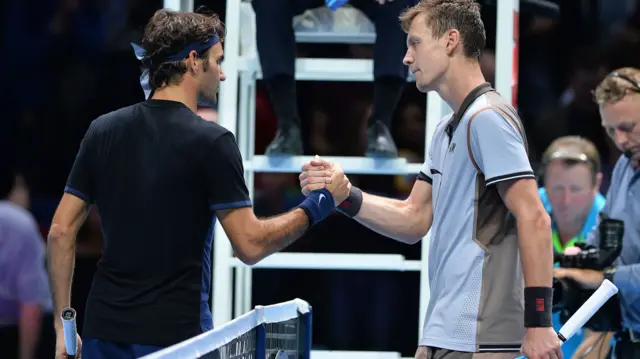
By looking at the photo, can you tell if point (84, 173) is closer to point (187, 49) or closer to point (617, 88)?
point (187, 49)

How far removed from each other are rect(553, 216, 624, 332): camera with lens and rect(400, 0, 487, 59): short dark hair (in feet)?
2.79

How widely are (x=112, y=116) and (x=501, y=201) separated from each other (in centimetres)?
104

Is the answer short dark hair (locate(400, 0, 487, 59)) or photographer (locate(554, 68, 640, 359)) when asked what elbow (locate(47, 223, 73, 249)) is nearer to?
short dark hair (locate(400, 0, 487, 59))

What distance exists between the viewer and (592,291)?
3.24 m

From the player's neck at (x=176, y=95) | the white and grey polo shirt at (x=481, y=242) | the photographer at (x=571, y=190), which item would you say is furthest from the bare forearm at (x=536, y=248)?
the photographer at (x=571, y=190)

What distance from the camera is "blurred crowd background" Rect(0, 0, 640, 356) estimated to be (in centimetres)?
534

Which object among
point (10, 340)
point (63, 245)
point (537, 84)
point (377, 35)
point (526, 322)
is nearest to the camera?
point (526, 322)

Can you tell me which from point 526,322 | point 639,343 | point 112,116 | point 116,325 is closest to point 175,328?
point 116,325

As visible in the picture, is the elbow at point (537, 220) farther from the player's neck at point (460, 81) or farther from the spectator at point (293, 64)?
the spectator at point (293, 64)

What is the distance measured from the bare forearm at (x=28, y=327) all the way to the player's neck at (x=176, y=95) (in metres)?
2.85

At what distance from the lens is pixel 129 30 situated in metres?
6.41

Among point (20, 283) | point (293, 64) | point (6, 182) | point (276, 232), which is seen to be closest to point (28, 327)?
point (20, 283)

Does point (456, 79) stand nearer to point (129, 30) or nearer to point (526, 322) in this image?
point (526, 322)

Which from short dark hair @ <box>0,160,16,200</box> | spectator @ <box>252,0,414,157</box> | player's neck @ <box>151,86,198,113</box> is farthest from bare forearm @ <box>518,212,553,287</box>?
short dark hair @ <box>0,160,16,200</box>
